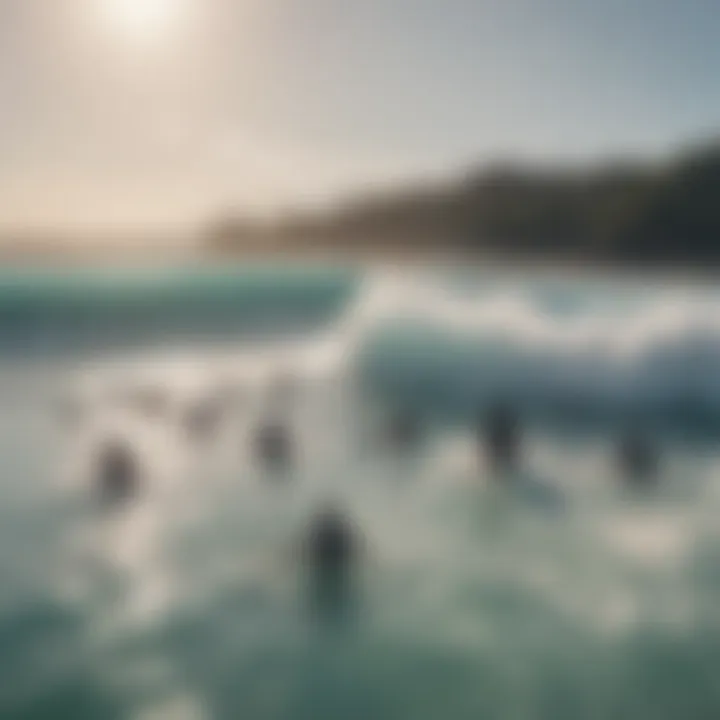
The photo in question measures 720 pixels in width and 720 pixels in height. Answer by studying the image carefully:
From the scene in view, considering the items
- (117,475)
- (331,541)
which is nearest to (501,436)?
(331,541)

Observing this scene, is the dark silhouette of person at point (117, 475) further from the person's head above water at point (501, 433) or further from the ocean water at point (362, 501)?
the person's head above water at point (501, 433)

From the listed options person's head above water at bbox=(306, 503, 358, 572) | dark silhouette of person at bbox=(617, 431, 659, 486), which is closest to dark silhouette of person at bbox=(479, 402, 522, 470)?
dark silhouette of person at bbox=(617, 431, 659, 486)

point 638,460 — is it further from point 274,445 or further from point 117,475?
point 117,475

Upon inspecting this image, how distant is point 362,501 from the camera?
1.77 m

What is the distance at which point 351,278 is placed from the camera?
200 centimetres

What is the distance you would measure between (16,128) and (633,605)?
1.77 metres

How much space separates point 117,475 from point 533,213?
1178 millimetres

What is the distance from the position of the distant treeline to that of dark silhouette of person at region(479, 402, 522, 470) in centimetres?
41

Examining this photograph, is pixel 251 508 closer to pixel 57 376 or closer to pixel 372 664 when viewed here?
pixel 372 664

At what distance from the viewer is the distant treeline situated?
72.9 inches

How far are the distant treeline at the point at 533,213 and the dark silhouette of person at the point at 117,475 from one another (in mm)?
Answer: 540

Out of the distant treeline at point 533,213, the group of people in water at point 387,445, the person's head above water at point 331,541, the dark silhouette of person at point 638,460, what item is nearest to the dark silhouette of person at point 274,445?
the group of people in water at point 387,445

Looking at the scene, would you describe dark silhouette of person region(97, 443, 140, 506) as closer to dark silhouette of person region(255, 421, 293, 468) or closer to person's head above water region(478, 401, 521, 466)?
dark silhouette of person region(255, 421, 293, 468)

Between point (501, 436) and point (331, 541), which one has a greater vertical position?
point (501, 436)
